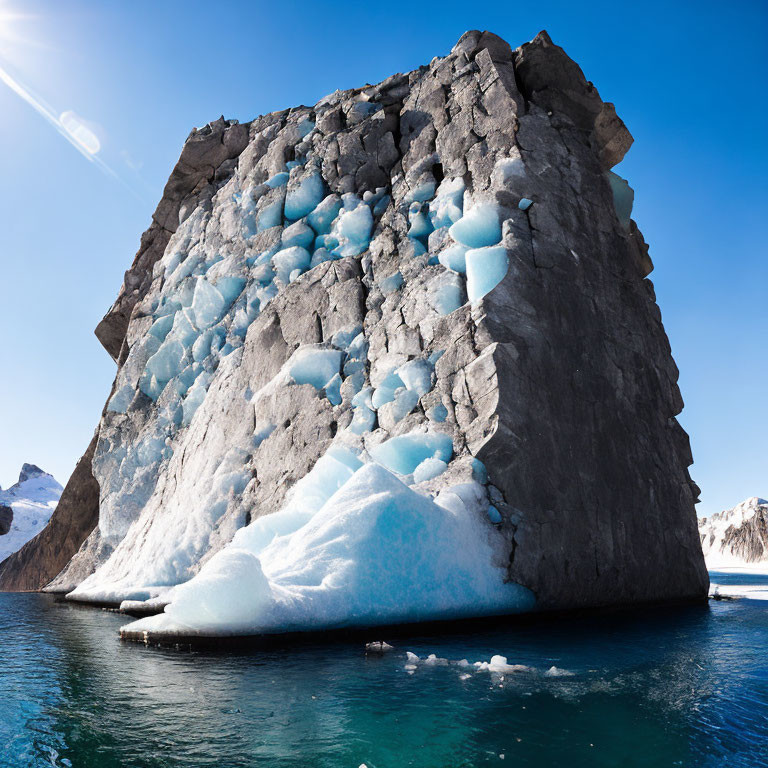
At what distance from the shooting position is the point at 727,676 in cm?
618

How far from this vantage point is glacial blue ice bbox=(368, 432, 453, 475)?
1114 centimetres

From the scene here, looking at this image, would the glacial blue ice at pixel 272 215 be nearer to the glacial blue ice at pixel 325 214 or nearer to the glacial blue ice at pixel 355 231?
the glacial blue ice at pixel 325 214

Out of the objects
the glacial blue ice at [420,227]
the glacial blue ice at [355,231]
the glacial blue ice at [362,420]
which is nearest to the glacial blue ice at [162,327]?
the glacial blue ice at [355,231]

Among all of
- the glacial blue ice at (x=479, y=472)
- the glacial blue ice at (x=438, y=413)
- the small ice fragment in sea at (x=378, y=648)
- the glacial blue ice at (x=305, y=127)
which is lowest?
the small ice fragment in sea at (x=378, y=648)

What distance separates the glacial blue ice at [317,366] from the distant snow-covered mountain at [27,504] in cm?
4417

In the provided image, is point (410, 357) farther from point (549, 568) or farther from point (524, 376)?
point (549, 568)

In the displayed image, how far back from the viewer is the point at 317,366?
14148mm

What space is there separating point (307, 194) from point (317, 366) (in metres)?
6.12

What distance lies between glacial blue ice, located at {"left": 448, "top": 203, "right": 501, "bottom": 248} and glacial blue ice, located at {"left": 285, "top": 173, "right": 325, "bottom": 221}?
5.76m

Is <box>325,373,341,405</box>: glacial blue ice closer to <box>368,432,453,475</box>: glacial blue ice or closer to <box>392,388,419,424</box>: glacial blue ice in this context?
<box>392,388,419,424</box>: glacial blue ice

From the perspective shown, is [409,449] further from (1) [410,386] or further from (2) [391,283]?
(2) [391,283]

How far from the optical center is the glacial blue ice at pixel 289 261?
16906mm

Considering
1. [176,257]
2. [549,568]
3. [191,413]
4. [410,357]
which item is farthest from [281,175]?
[549,568]

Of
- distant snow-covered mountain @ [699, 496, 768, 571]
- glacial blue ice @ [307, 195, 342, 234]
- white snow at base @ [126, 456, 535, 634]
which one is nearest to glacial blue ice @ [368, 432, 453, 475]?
white snow at base @ [126, 456, 535, 634]
